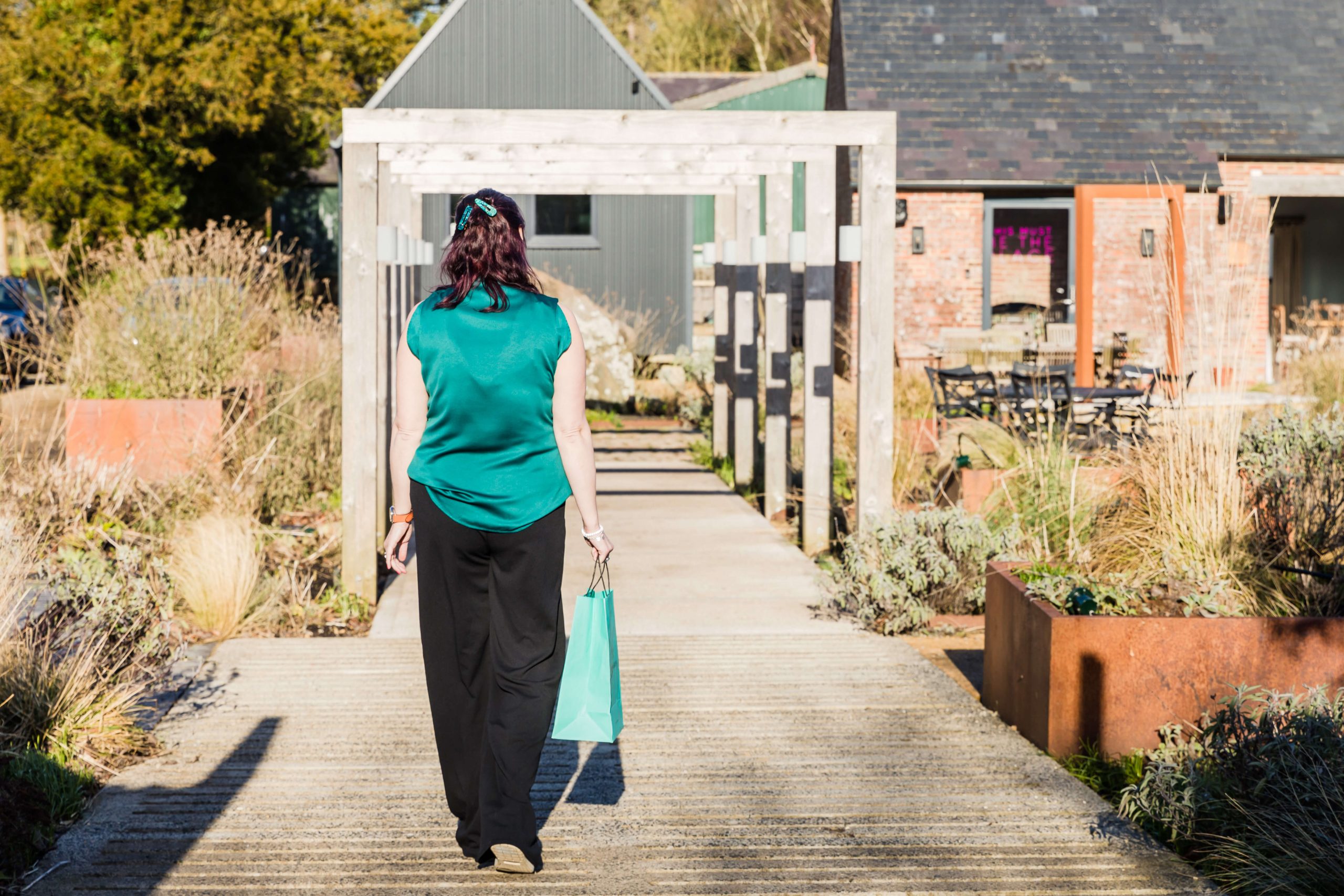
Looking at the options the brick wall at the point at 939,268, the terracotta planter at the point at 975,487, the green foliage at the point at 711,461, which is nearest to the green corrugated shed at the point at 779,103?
the brick wall at the point at 939,268

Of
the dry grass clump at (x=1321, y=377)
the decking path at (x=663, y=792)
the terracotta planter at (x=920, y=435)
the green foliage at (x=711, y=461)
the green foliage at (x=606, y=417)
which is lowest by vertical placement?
the decking path at (x=663, y=792)

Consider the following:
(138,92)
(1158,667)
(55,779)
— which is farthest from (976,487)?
(138,92)

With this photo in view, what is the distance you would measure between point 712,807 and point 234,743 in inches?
64.7

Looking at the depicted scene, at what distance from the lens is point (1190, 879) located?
3404 mm

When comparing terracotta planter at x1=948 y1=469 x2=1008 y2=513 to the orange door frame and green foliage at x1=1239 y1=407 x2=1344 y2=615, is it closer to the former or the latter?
green foliage at x1=1239 y1=407 x2=1344 y2=615

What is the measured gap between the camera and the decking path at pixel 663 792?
135 inches

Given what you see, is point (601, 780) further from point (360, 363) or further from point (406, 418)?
point (360, 363)

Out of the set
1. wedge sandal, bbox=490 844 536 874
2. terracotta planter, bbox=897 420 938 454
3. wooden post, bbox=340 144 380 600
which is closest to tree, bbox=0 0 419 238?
terracotta planter, bbox=897 420 938 454

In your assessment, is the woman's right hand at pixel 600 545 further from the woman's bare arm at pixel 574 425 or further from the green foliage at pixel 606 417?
the green foliage at pixel 606 417

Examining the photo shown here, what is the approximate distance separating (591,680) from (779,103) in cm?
2364

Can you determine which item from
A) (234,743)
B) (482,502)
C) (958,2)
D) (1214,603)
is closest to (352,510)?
(234,743)

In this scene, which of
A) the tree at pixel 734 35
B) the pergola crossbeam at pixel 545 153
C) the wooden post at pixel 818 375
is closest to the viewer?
the pergola crossbeam at pixel 545 153

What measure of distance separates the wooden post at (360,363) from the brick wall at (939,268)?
11869mm

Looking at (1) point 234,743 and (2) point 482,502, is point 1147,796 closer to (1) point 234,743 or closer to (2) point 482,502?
(2) point 482,502
